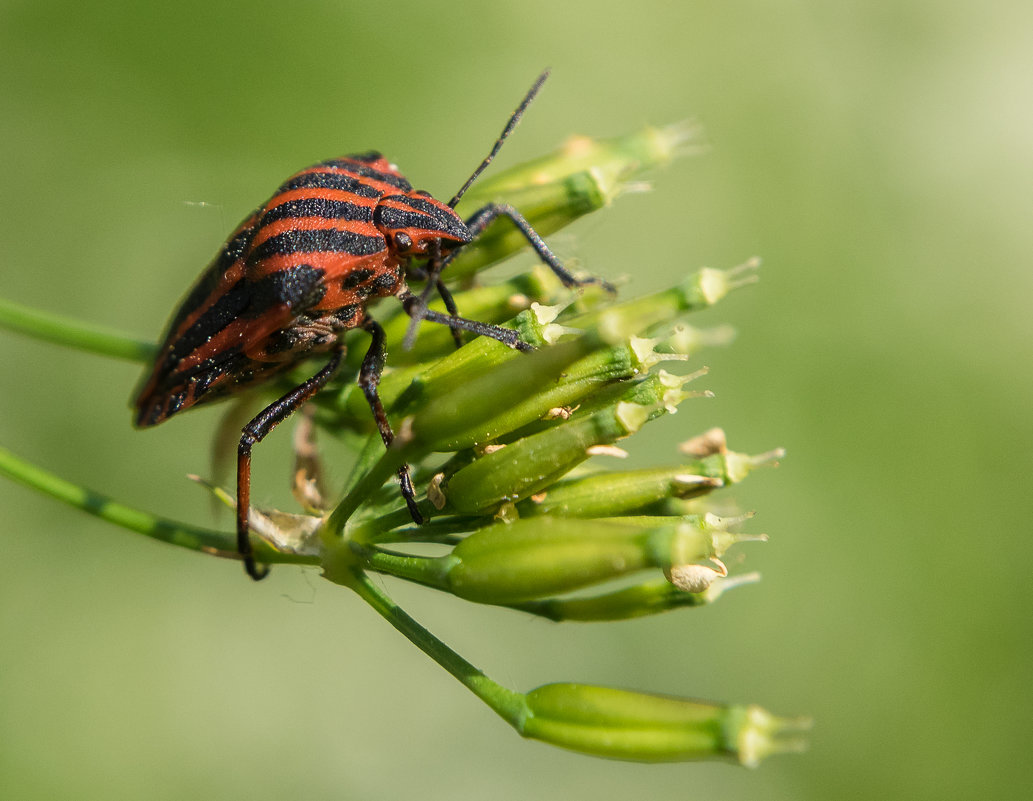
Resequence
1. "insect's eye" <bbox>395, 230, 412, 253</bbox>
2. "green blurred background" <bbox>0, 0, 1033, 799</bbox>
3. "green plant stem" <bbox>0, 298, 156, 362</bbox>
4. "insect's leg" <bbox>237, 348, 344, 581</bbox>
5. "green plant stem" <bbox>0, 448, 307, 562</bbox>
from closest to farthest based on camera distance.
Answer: "green plant stem" <bbox>0, 448, 307, 562</bbox> < "insect's leg" <bbox>237, 348, 344, 581</bbox> < "green plant stem" <bbox>0, 298, 156, 362</bbox> < "insect's eye" <bbox>395, 230, 412, 253</bbox> < "green blurred background" <bbox>0, 0, 1033, 799</bbox>

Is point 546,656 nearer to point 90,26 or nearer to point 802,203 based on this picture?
point 802,203

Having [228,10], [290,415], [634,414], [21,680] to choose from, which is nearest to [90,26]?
[228,10]

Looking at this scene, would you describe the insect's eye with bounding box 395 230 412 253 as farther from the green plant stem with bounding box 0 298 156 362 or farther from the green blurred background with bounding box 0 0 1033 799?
the green blurred background with bounding box 0 0 1033 799

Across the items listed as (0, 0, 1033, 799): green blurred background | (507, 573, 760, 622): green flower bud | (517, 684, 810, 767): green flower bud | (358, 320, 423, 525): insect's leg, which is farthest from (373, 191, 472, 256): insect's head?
(517, 684, 810, 767): green flower bud

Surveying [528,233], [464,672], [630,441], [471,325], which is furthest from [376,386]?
[630,441]

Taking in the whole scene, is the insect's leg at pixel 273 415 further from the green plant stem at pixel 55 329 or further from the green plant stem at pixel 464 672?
the green plant stem at pixel 464 672

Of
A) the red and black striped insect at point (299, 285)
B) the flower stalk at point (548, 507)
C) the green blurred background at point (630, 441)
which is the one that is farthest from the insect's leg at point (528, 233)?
the green blurred background at point (630, 441)
